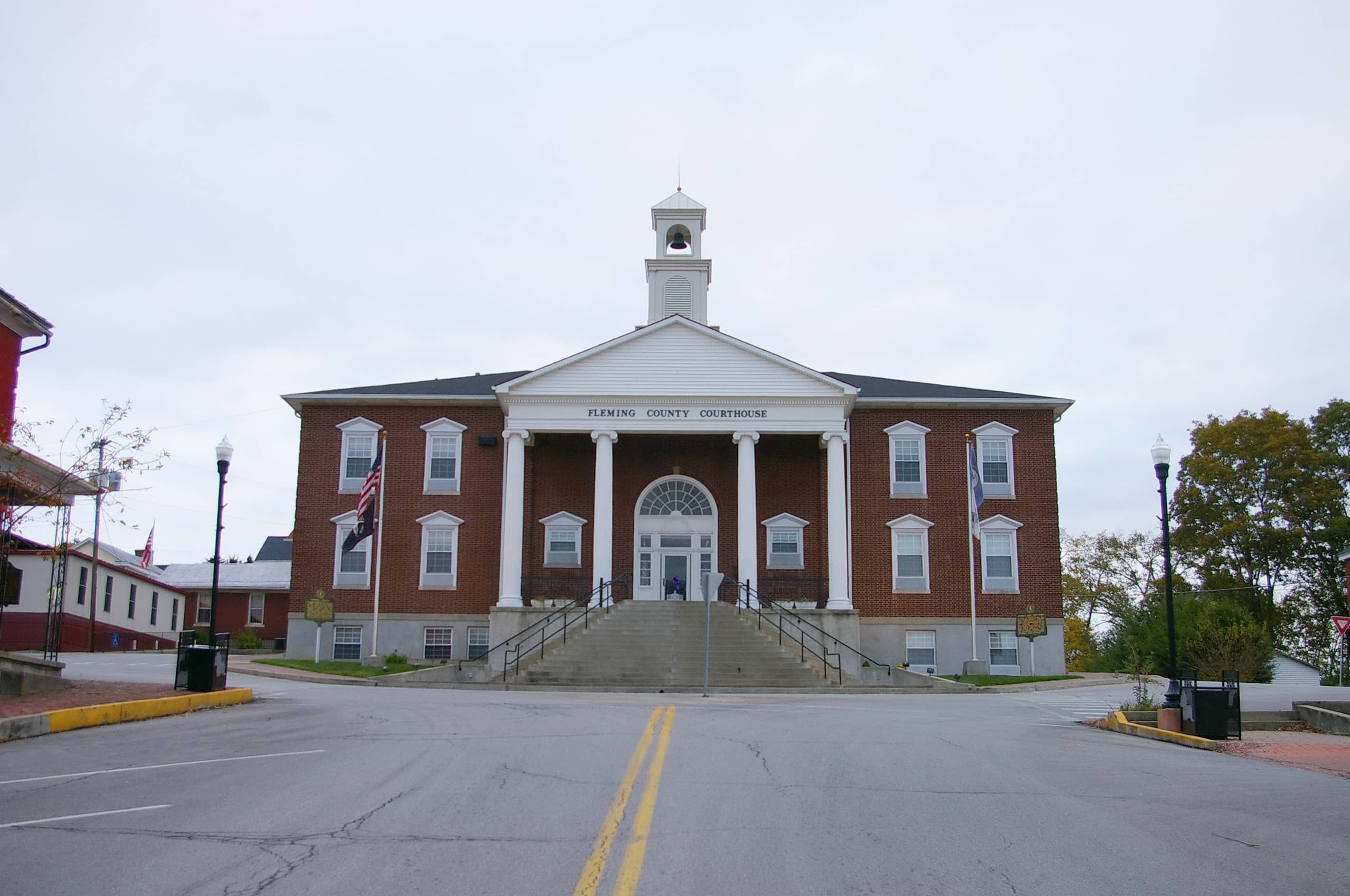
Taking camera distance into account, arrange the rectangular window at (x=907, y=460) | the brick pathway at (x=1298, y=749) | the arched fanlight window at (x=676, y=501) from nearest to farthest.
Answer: the brick pathway at (x=1298, y=749) → the rectangular window at (x=907, y=460) → the arched fanlight window at (x=676, y=501)

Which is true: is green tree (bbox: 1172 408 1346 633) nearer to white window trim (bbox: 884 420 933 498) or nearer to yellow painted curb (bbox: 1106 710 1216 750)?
white window trim (bbox: 884 420 933 498)

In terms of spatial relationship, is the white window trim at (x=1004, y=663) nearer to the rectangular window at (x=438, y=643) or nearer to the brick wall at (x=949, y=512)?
the brick wall at (x=949, y=512)

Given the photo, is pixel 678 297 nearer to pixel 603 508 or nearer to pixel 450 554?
pixel 603 508

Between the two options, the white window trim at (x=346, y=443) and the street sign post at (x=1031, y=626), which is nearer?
the street sign post at (x=1031, y=626)

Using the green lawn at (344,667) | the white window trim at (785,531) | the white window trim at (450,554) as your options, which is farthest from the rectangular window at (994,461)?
the green lawn at (344,667)

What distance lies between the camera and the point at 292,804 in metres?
8.79

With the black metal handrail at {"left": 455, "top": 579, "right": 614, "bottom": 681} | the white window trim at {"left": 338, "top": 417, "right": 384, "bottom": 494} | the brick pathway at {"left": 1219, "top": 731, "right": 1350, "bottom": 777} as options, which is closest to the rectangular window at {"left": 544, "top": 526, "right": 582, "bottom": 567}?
the black metal handrail at {"left": 455, "top": 579, "right": 614, "bottom": 681}

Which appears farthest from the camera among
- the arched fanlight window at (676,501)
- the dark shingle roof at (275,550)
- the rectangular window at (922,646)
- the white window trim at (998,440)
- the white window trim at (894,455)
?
the dark shingle roof at (275,550)

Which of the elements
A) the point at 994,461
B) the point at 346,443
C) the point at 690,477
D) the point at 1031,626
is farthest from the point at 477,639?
the point at 994,461

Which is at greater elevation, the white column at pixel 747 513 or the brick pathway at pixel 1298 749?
the white column at pixel 747 513

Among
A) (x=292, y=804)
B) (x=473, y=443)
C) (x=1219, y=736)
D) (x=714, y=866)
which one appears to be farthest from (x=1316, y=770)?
(x=473, y=443)

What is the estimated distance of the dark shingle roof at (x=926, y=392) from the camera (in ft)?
121

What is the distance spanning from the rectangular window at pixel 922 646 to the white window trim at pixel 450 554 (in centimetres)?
1436

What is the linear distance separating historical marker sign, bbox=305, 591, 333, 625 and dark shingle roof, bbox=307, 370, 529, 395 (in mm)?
6639
